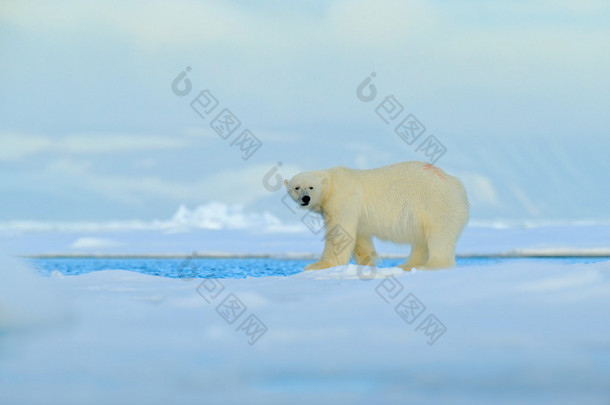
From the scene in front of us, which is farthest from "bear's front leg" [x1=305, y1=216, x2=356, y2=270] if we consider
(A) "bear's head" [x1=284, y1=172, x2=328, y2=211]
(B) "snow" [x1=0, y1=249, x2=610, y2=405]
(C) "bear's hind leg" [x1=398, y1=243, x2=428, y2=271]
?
(B) "snow" [x1=0, y1=249, x2=610, y2=405]

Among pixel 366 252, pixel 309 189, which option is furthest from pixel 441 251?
pixel 309 189

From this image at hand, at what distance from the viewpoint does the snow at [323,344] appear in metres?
2.33

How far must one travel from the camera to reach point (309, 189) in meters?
6.35

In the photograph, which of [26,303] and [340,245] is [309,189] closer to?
[340,245]

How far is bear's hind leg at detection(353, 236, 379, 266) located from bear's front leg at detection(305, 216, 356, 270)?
0.37 metres

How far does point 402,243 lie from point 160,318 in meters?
3.87

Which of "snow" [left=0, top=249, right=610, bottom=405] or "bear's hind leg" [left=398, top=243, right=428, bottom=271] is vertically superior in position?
"bear's hind leg" [left=398, top=243, right=428, bottom=271]

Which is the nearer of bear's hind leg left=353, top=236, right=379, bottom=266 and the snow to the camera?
the snow

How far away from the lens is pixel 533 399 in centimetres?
227

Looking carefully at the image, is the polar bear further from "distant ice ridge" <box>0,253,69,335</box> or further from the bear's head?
"distant ice ridge" <box>0,253,69,335</box>

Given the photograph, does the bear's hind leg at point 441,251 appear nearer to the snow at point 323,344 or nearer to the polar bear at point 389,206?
the polar bear at point 389,206

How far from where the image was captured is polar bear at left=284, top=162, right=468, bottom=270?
20.9 ft

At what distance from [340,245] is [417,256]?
862 mm

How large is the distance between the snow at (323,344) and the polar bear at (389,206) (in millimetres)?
2454
